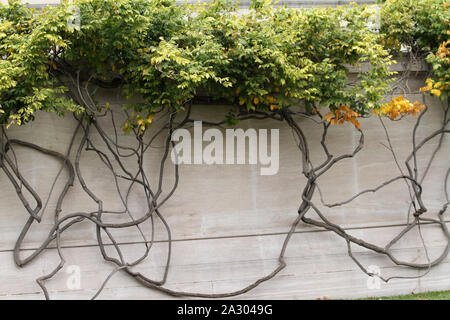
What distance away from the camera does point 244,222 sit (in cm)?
511

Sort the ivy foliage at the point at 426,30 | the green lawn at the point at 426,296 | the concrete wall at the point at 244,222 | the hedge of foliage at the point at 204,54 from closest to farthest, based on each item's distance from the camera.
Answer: the hedge of foliage at the point at 204,54
the concrete wall at the point at 244,222
the ivy foliage at the point at 426,30
the green lawn at the point at 426,296

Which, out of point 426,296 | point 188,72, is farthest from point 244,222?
point 426,296

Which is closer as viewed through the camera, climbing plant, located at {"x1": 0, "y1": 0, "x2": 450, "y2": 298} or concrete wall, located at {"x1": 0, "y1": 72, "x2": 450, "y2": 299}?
climbing plant, located at {"x1": 0, "y1": 0, "x2": 450, "y2": 298}

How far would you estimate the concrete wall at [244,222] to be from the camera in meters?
4.83

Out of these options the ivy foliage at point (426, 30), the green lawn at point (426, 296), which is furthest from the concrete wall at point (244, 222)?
the ivy foliage at point (426, 30)

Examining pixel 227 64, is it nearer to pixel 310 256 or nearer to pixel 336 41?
pixel 336 41

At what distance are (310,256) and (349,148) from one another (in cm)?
138

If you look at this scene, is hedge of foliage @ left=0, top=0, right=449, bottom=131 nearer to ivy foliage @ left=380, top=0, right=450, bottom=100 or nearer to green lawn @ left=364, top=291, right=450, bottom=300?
ivy foliage @ left=380, top=0, right=450, bottom=100

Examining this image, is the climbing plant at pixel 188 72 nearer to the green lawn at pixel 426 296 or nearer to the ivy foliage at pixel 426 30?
the ivy foliage at pixel 426 30

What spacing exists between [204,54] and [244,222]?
199cm

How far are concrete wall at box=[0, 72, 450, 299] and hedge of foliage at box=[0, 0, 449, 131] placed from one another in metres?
0.48

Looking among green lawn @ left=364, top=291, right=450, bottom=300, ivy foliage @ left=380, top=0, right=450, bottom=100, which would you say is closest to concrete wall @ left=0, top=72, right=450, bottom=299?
green lawn @ left=364, top=291, right=450, bottom=300

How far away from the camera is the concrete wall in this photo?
4832 millimetres

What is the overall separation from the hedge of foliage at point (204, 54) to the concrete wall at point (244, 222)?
1.56 ft
